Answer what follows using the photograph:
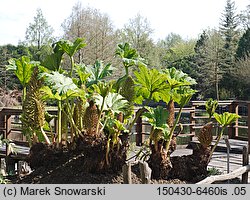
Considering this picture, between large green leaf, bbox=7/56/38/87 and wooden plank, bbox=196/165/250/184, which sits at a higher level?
large green leaf, bbox=7/56/38/87

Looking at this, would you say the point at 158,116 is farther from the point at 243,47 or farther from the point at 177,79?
the point at 243,47

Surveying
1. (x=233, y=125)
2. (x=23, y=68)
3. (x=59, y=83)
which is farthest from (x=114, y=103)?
(x=233, y=125)

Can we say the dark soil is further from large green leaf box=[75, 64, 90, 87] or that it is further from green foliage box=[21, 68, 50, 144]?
large green leaf box=[75, 64, 90, 87]

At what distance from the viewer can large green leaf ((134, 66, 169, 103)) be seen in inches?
145

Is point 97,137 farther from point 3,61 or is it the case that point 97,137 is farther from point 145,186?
point 3,61

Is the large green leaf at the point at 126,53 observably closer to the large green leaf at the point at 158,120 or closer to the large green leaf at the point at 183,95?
the large green leaf at the point at 183,95

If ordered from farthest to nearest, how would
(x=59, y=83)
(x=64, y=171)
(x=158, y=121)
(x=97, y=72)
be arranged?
1. (x=97, y=72)
2. (x=64, y=171)
3. (x=158, y=121)
4. (x=59, y=83)

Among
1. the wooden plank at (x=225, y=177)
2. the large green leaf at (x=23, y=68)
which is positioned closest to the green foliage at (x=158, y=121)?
the wooden plank at (x=225, y=177)

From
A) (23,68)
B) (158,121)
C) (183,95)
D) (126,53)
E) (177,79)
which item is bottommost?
(158,121)

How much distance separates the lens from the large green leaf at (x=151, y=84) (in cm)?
368

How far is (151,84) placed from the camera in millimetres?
3830

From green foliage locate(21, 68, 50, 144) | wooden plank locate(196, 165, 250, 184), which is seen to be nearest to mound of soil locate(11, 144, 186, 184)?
green foliage locate(21, 68, 50, 144)

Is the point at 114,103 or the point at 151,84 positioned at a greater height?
the point at 151,84

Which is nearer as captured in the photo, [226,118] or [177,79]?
[177,79]
